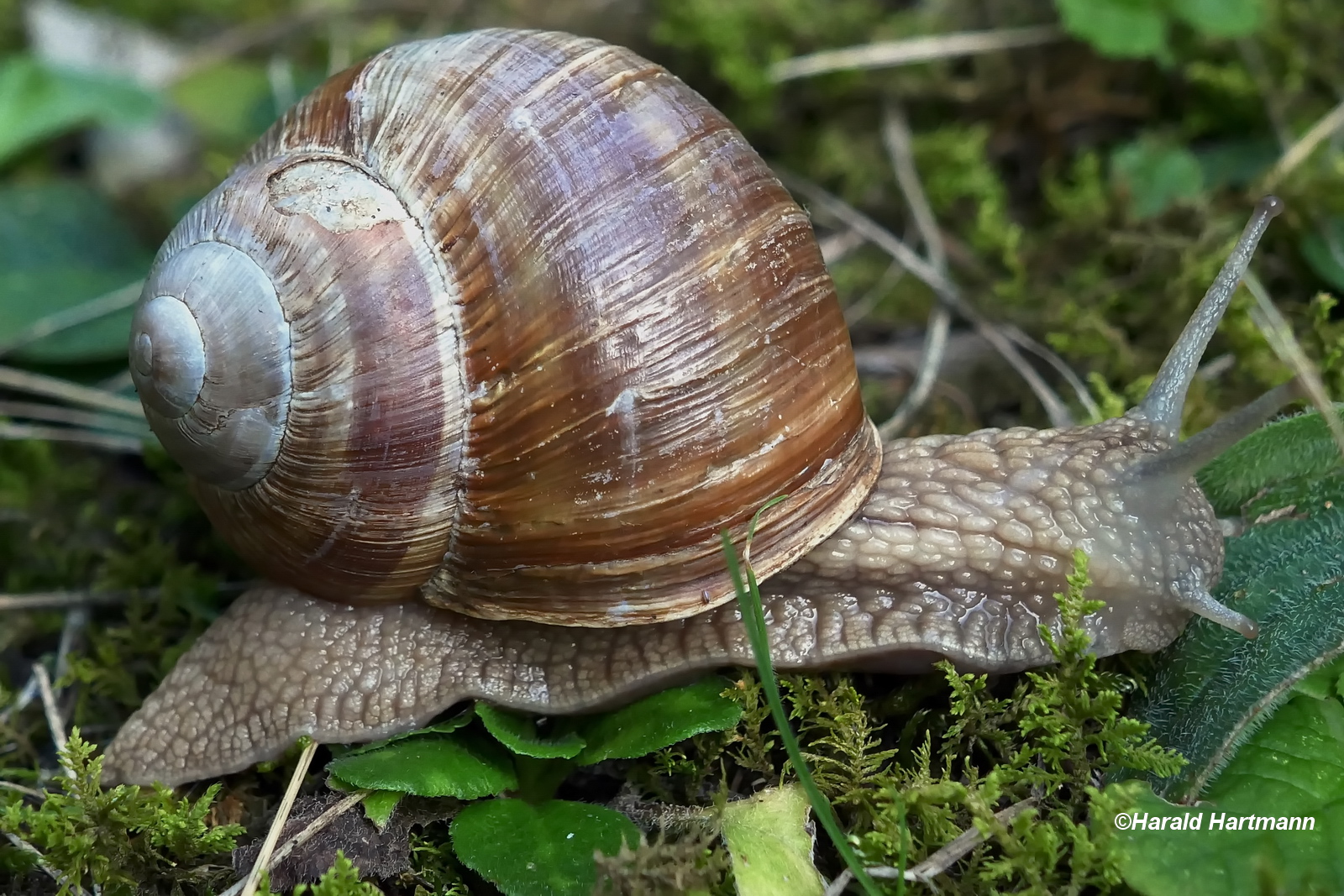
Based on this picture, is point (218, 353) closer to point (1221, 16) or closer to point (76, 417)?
point (76, 417)

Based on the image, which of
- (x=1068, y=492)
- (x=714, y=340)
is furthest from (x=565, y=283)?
(x=1068, y=492)

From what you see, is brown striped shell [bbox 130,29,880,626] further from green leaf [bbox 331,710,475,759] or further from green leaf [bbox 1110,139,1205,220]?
green leaf [bbox 1110,139,1205,220]

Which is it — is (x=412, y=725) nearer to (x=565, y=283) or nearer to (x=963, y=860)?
(x=565, y=283)

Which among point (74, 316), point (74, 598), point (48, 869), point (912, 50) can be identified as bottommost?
point (48, 869)

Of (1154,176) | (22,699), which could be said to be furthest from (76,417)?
Result: (1154,176)

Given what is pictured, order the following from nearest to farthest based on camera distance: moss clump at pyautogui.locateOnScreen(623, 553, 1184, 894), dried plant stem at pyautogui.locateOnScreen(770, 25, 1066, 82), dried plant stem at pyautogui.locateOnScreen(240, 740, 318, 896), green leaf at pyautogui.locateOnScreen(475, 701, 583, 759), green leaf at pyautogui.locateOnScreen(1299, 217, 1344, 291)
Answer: moss clump at pyautogui.locateOnScreen(623, 553, 1184, 894) < dried plant stem at pyautogui.locateOnScreen(240, 740, 318, 896) < green leaf at pyautogui.locateOnScreen(475, 701, 583, 759) < green leaf at pyautogui.locateOnScreen(1299, 217, 1344, 291) < dried plant stem at pyautogui.locateOnScreen(770, 25, 1066, 82)

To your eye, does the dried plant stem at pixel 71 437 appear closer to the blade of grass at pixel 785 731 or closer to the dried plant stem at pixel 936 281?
the blade of grass at pixel 785 731

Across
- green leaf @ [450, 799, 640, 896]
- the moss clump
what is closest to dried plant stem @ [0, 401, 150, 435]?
green leaf @ [450, 799, 640, 896]
